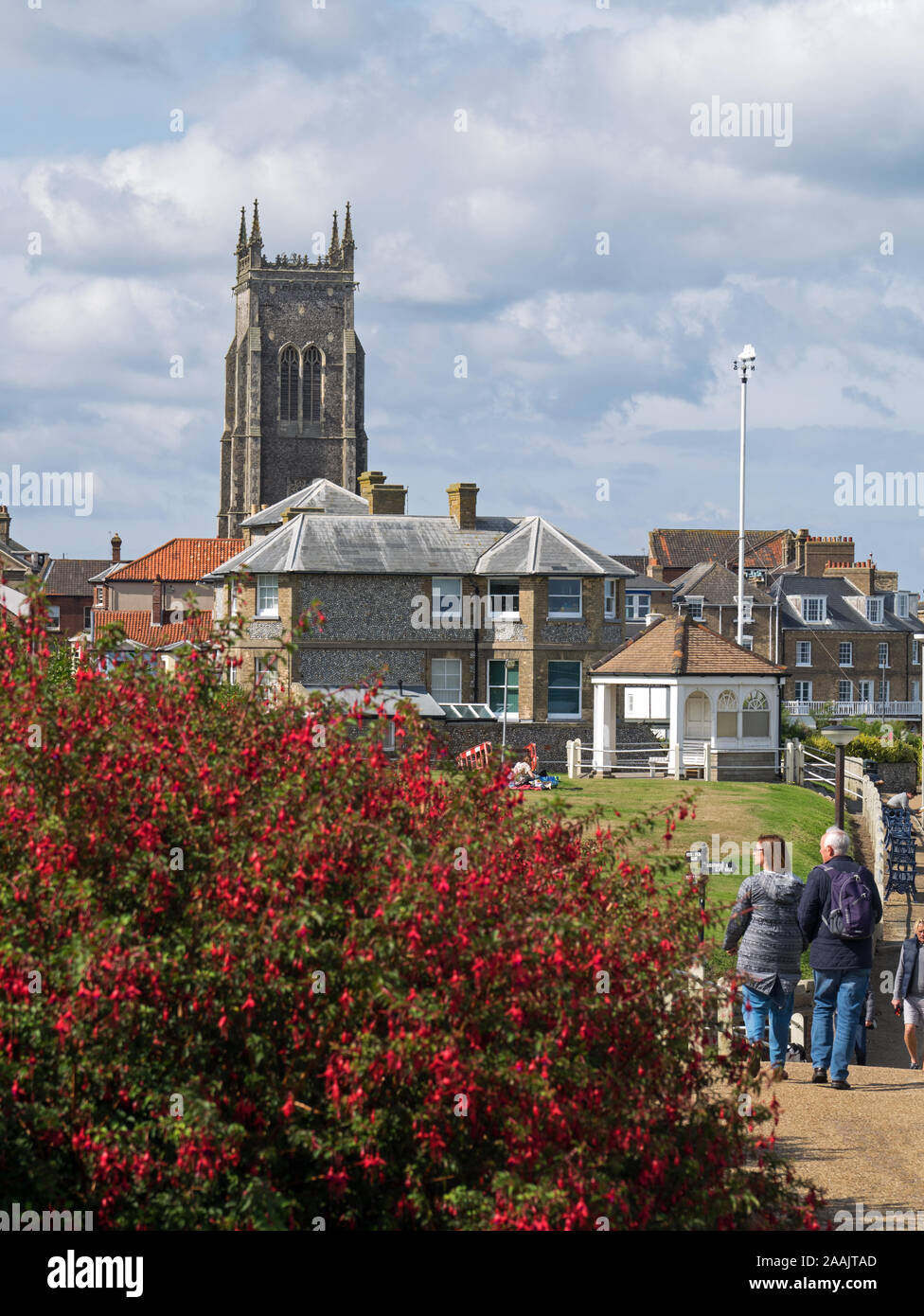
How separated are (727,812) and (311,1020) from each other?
82.0 ft

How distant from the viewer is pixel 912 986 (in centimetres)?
1398

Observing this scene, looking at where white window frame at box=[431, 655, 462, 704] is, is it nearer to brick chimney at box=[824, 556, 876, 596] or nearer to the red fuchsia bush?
brick chimney at box=[824, 556, 876, 596]

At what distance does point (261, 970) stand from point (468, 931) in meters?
0.96

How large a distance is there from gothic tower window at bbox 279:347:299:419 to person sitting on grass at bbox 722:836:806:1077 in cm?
10145

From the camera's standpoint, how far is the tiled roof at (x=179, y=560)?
81812 millimetres

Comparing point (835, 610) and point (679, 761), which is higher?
point (835, 610)

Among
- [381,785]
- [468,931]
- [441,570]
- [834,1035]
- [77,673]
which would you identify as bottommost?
[834,1035]

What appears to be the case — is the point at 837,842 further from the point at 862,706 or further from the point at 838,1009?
the point at 862,706

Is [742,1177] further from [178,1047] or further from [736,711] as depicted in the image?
[736,711]

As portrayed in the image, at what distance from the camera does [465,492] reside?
5231 centimetres

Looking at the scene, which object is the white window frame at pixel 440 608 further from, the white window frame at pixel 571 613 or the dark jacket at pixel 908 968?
the dark jacket at pixel 908 968

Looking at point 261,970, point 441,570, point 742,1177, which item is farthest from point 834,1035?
point 441,570

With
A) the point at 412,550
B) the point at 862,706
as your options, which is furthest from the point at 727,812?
the point at 862,706
